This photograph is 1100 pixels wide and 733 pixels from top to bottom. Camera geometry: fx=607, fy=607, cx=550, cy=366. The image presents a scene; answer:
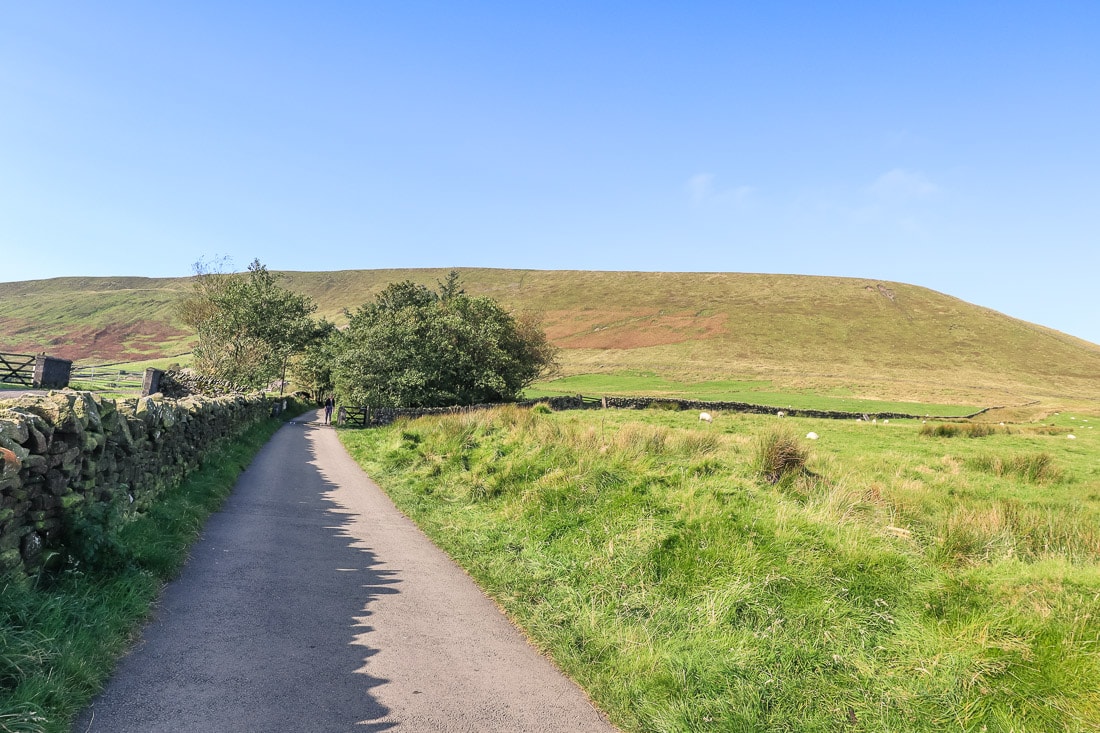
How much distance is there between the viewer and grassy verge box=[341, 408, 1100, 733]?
491 centimetres

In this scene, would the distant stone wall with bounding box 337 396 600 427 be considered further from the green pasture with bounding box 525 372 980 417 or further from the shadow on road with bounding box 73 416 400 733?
the green pasture with bounding box 525 372 980 417

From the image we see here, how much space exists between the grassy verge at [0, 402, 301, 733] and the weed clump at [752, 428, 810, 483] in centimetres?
987

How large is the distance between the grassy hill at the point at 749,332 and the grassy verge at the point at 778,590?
55407 millimetres

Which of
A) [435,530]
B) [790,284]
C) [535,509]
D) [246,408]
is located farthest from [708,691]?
[790,284]

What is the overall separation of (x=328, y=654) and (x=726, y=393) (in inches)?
2506

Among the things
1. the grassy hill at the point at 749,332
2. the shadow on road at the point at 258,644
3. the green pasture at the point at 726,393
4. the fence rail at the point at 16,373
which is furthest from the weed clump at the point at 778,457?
the grassy hill at the point at 749,332

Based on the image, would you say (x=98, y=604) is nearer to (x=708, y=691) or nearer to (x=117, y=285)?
(x=708, y=691)

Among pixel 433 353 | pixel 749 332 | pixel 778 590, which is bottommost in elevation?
pixel 778 590

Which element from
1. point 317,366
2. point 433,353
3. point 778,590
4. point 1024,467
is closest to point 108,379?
point 317,366

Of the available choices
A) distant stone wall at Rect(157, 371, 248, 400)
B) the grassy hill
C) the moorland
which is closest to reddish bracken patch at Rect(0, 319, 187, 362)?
the grassy hill

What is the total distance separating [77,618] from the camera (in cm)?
545

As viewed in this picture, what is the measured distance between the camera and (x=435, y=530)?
11094mm

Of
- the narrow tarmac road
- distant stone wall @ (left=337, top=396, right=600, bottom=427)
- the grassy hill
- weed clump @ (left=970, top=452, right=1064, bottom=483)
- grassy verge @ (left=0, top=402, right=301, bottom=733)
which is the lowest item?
distant stone wall @ (left=337, top=396, right=600, bottom=427)

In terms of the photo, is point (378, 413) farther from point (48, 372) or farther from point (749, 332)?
point (749, 332)
